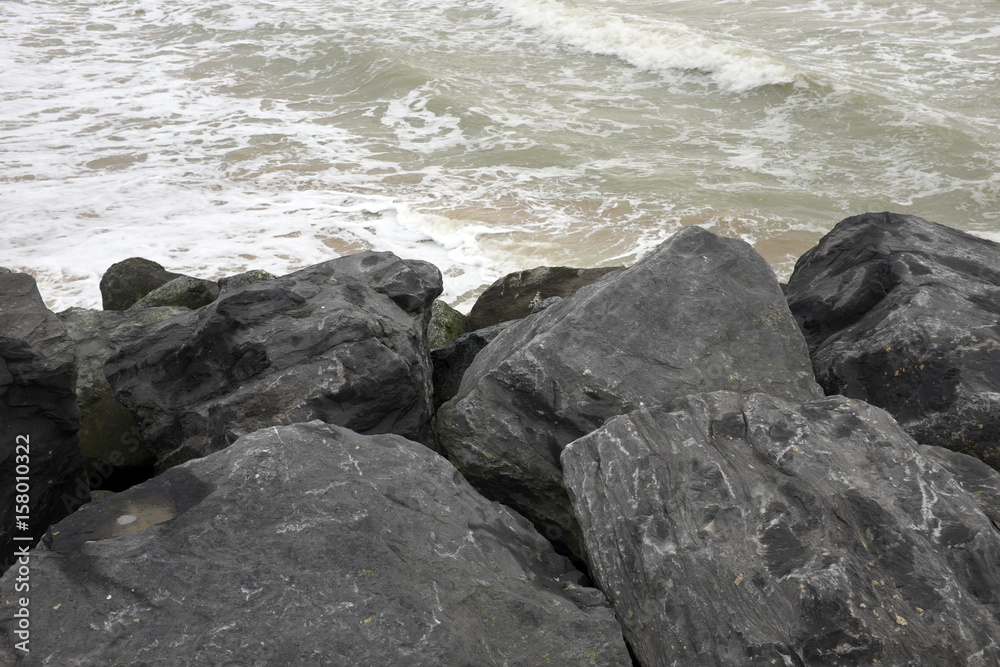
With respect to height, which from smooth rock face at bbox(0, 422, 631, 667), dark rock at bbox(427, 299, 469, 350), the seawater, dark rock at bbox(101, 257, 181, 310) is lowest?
the seawater

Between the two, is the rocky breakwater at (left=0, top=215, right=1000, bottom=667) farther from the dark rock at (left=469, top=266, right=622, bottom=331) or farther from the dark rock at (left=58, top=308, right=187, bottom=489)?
the dark rock at (left=469, top=266, right=622, bottom=331)

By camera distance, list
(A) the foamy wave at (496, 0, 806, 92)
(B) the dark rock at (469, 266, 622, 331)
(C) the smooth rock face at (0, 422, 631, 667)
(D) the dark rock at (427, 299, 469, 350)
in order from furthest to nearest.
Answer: (A) the foamy wave at (496, 0, 806, 92) < (B) the dark rock at (469, 266, 622, 331) < (D) the dark rock at (427, 299, 469, 350) < (C) the smooth rock face at (0, 422, 631, 667)

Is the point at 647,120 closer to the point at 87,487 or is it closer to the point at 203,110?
the point at 203,110

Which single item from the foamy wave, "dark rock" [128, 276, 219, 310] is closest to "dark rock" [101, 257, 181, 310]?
"dark rock" [128, 276, 219, 310]

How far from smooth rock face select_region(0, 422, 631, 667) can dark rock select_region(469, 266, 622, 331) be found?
2.80 m

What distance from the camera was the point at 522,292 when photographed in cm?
566

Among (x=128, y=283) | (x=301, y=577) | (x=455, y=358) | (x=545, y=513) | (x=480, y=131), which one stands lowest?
(x=480, y=131)

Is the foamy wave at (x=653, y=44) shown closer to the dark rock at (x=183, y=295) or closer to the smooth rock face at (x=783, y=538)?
the dark rock at (x=183, y=295)

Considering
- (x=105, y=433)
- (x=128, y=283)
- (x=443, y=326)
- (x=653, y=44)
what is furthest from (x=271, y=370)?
(x=653, y=44)

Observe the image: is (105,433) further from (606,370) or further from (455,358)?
(606,370)

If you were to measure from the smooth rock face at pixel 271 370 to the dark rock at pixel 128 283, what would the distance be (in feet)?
7.23

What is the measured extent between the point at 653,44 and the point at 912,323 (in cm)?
1297

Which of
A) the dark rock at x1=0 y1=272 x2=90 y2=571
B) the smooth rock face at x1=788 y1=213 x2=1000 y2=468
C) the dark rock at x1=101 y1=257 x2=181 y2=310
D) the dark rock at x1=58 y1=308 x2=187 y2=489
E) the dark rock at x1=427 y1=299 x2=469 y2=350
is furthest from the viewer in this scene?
the dark rock at x1=101 y1=257 x2=181 y2=310

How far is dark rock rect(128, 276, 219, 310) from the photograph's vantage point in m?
5.41
